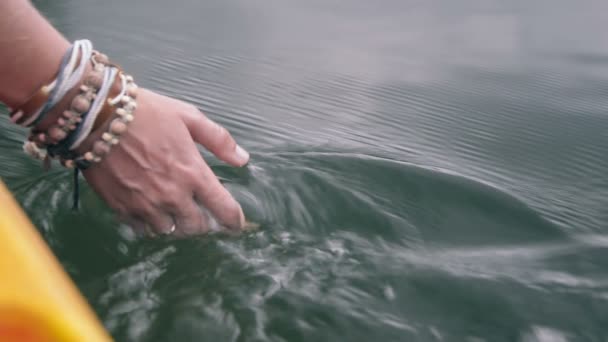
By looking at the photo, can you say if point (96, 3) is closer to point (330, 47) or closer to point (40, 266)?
point (330, 47)

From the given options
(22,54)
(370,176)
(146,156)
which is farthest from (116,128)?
(370,176)

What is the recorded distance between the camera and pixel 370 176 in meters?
1.38

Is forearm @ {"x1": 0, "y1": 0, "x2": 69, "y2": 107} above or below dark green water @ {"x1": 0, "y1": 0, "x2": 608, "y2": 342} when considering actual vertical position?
above

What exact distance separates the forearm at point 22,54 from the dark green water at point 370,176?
0.86ft

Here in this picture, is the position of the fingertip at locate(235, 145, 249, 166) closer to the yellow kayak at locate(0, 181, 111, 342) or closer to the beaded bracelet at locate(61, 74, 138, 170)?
A: the beaded bracelet at locate(61, 74, 138, 170)

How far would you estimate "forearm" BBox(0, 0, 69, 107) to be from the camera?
0.93 m

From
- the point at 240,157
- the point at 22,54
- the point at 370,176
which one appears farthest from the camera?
the point at 370,176

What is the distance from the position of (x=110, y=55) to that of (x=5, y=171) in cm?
73

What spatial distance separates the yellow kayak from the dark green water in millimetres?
466

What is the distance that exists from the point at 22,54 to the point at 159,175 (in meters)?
0.26

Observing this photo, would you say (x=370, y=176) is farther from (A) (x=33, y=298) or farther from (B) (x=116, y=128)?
(A) (x=33, y=298)

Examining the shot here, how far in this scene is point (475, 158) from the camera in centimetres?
156

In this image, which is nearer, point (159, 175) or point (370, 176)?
point (159, 175)

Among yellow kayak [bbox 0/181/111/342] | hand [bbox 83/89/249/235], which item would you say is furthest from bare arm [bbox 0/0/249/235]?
yellow kayak [bbox 0/181/111/342]
